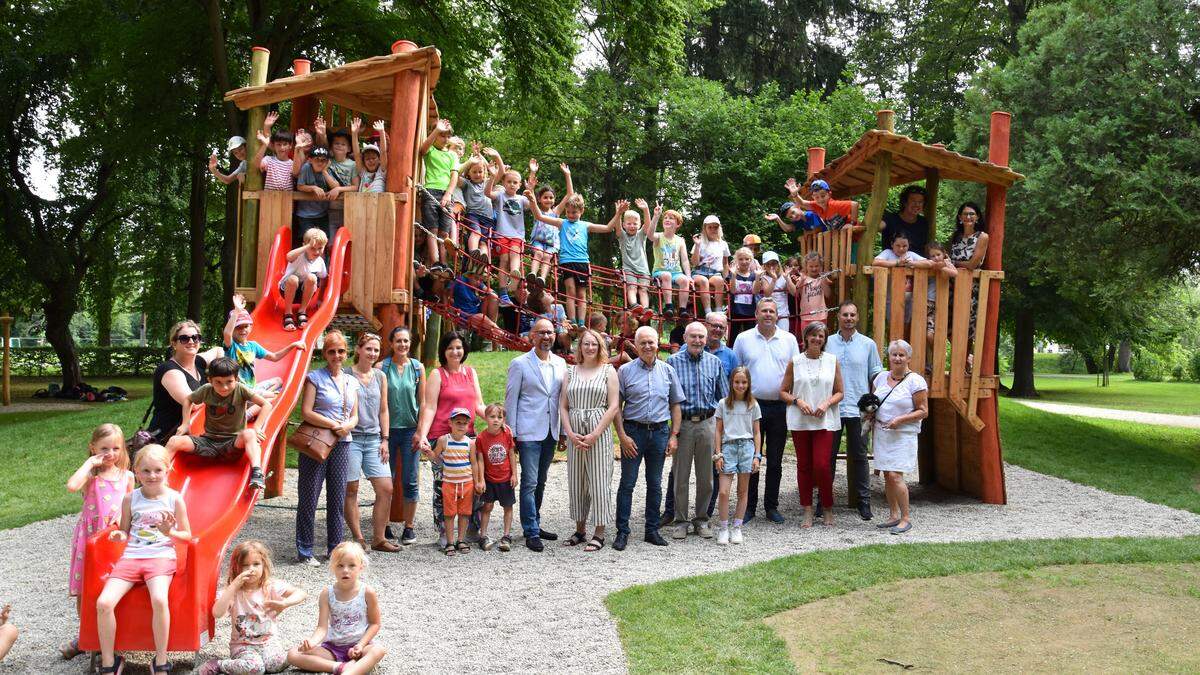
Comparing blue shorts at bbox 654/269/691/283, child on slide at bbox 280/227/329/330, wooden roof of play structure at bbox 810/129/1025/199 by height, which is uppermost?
wooden roof of play structure at bbox 810/129/1025/199

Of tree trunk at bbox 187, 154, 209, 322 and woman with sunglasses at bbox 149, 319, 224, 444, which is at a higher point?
tree trunk at bbox 187, 154, 209, 322

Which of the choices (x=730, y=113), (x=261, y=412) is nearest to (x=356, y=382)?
(x=261, y=412)

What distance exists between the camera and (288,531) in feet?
32.5

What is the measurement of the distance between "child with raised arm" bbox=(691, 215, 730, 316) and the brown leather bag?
556cm

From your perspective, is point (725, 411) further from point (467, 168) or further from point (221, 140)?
point (221, 140)

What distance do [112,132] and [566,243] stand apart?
12877 millimetres

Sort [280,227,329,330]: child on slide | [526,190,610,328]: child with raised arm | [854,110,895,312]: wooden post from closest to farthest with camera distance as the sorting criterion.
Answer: [280,227,329,330]: child on slide, [854,110,895,312]: wooden post, [526,190,610,328]: child with raised arm

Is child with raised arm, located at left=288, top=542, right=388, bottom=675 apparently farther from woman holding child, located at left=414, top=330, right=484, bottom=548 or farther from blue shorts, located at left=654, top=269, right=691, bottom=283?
blue shorts, located at left=654, top=269, right=691, bottom=283

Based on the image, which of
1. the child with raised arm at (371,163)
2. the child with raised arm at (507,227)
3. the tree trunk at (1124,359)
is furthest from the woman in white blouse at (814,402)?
the tree trunk at (1124,359)

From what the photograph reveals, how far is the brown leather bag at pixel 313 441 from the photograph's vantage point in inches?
311

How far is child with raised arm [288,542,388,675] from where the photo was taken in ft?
18.0

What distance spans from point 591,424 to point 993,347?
17.7 ft

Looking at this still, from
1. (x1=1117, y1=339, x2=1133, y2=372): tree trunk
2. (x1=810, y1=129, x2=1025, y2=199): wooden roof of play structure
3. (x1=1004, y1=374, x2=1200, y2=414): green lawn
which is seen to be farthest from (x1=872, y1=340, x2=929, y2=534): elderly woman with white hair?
(x1=1117, y1=339, x2=1133, y2=372): tree trunk

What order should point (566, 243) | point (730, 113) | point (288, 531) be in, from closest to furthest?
point (288, 531) → point (566, 243) → point (730, 113)
